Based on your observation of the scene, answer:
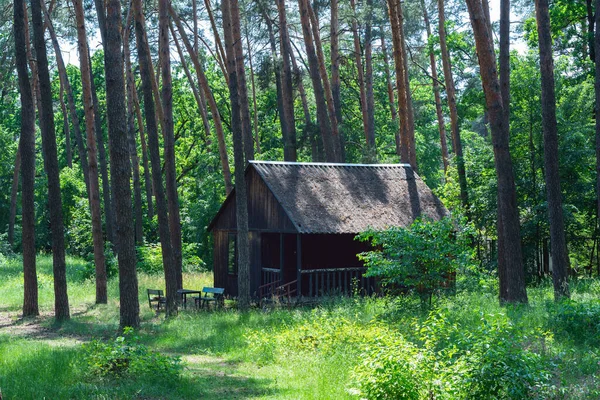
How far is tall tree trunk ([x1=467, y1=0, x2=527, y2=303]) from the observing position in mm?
18703

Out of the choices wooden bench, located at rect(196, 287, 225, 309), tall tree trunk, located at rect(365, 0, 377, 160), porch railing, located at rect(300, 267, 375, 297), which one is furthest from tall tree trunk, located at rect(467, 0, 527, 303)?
tall tree trunk, located at rect(365, 0, 377, 160)

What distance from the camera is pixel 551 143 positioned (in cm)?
1964

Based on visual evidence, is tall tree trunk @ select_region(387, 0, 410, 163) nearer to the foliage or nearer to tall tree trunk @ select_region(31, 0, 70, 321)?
the foliage

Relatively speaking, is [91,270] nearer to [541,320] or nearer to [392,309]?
[392,309]

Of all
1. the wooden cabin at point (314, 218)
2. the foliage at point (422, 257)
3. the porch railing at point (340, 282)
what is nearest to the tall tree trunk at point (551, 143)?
the foliage at point (422, 257)

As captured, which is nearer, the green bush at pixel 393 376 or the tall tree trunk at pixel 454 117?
the green bush at pixel 393 376

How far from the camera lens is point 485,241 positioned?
3216cm

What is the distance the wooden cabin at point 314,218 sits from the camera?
24.2m

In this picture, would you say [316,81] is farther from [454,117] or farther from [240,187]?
[240,187]

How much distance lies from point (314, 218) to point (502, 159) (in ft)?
22.7

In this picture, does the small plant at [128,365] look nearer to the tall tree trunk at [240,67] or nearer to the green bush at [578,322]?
the green bush at [578,322]

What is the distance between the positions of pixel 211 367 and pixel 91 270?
20484mm

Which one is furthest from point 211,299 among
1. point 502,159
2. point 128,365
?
point 128,365

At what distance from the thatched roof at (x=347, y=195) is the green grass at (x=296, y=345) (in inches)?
123
